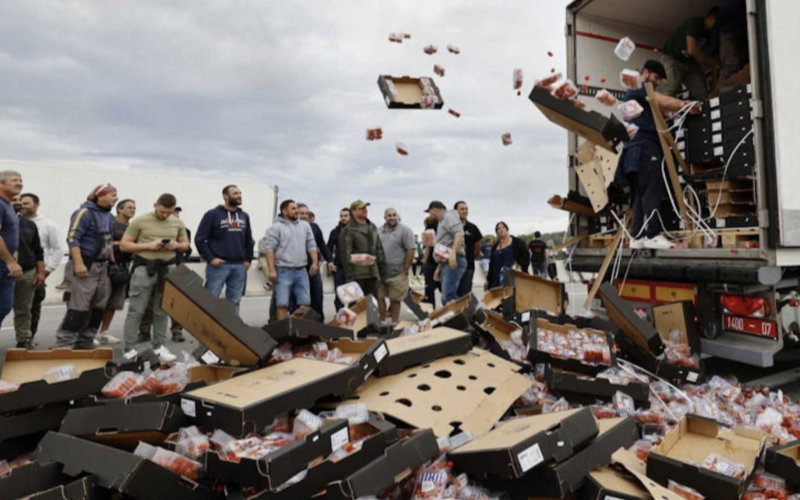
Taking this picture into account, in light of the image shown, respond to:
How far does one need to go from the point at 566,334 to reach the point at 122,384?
2.74 meters

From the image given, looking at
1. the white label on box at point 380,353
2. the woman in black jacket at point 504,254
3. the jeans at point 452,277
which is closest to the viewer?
the white label on box at point 380,353

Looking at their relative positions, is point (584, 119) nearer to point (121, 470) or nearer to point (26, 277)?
point (121, 470)

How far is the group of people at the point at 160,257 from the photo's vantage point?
479 cm

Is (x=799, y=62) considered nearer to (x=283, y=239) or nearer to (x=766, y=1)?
(x=766, y=1)

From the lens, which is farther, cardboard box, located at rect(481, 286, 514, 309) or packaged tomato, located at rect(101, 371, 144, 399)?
cardboard box, located at rect(481, 286, 514, 309)

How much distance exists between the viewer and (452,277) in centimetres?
689

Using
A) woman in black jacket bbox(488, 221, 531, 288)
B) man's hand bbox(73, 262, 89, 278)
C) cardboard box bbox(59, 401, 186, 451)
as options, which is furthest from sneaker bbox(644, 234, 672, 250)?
man's hand bbox(73, 262, 89, 278)

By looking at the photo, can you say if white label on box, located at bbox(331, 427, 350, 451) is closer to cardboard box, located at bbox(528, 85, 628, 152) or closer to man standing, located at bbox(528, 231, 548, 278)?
cardboard box, located at bbox(528, 85, 628, 152)

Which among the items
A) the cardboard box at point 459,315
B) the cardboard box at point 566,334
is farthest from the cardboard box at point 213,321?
the cardboard box at point 566,334

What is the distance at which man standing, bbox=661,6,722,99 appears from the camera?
4.93 meters

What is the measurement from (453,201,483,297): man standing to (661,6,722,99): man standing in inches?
115

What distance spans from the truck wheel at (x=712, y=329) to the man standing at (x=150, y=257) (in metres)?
4.39

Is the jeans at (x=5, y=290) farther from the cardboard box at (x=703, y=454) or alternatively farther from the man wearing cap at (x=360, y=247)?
the cardboard box at (x=703, y=454)

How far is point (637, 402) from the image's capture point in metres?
2.96
